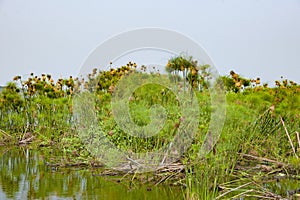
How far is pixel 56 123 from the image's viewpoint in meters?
8.05

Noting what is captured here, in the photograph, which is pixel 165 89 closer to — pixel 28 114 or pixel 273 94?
pixel 273 94

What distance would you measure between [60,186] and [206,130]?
1.52 metres

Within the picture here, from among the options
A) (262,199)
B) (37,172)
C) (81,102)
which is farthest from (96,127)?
(262,199)

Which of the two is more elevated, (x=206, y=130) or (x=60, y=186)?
(x=206, y=130)

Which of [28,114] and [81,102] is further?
[28,114]

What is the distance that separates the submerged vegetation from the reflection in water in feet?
0.93

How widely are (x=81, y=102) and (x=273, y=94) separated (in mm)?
2797

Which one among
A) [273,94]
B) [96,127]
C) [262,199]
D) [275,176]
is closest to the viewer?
[262,199]

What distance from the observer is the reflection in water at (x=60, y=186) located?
4516 millimetres

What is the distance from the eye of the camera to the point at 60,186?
16.1ft

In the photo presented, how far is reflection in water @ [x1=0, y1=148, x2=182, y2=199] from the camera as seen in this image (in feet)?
14.8

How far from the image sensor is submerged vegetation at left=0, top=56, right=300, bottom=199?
15.4 ft

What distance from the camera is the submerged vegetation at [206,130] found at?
4.69m

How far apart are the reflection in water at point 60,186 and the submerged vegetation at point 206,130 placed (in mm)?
285
